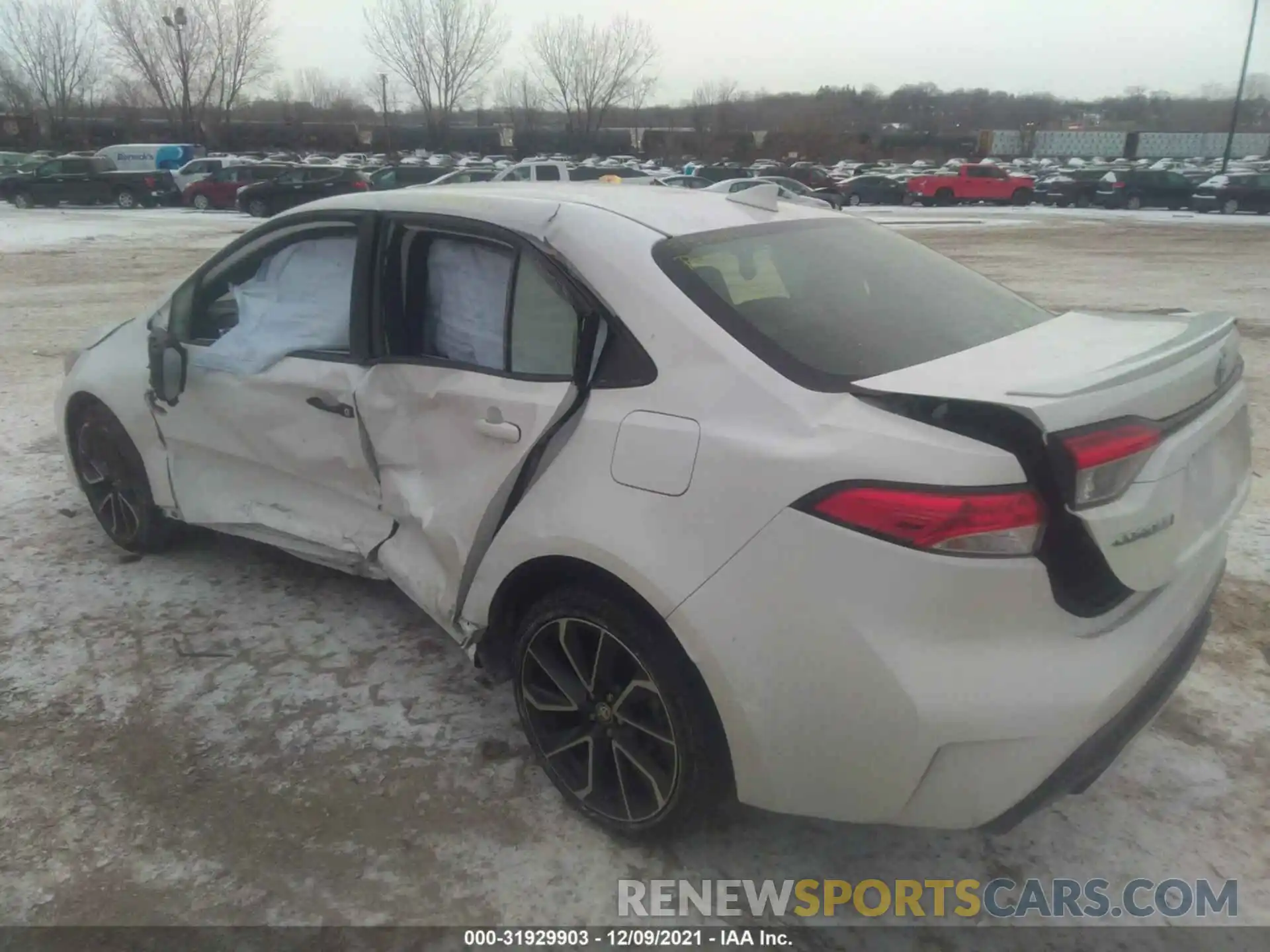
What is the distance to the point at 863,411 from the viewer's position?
1997 mm

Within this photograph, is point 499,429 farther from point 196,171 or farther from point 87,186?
point 196,171

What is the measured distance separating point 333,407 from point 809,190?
96.8 feet

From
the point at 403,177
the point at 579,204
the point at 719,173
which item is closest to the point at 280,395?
the point at 579,204

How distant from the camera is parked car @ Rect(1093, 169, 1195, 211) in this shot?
33250mm

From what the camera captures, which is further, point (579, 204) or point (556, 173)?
point (556, 173)

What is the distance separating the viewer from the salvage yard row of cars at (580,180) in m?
27.0

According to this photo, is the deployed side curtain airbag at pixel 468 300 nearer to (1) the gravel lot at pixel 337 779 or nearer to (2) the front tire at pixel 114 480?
(1) the gravel lot at pixel 337 779

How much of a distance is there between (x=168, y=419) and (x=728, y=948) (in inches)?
115

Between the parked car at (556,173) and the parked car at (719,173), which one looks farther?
the parked car at (719,173)

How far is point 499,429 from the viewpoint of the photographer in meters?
2.56

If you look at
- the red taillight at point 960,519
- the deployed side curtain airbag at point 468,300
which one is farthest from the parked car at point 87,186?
the red taillight at point 960,519

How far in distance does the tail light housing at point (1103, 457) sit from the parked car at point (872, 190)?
1465 inches

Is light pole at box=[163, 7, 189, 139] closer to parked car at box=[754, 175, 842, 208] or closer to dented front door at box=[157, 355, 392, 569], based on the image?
parked car at box=[754, 175, 842, 208]

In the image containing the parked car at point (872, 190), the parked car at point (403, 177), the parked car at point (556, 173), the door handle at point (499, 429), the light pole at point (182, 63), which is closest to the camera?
the door handle at point (499, 429)
